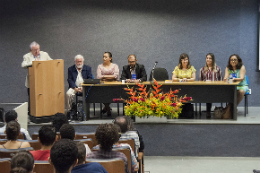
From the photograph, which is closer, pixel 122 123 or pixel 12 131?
pixel 12 131

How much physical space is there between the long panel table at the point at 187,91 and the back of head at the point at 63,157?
366cm

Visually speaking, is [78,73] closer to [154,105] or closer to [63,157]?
[154,105]

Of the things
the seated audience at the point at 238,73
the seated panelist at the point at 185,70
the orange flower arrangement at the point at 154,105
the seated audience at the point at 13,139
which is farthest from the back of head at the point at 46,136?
the seated audience at the point at 238,73

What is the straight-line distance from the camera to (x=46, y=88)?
5539 mm

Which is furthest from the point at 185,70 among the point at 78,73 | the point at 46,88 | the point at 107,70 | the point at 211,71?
the point at 46,88

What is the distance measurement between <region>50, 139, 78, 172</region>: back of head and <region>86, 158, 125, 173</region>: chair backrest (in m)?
0.43

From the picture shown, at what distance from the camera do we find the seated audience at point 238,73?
244 inches

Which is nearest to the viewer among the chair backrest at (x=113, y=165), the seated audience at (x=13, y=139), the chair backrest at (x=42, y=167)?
the chair backrest at (x=42, y=167)

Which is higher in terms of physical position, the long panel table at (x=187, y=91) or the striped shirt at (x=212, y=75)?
the striped shirt at (x=212, y=75)

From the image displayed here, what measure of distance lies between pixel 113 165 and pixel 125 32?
5.72m

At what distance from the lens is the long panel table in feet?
18.9

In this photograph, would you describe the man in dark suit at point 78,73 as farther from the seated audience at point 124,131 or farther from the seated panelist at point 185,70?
the seated audience at point 124,131

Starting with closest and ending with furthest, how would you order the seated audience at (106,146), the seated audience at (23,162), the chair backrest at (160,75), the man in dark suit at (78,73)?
the seated audience at (23,162) < the seated audience at (106,146) < the man in dark suit at (78,73) < the chair backrest at (160,75)

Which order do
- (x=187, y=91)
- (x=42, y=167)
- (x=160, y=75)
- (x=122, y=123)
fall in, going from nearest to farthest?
1. (x=42, y=167)
2. (x=122, y=123)
3. (x=187, y=91)
4. (x=160, y=75)
